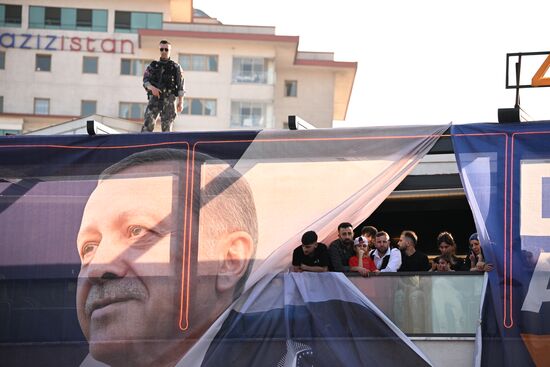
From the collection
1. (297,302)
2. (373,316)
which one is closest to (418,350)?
(373,316)

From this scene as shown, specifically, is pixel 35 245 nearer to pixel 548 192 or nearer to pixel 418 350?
pixel 418 350

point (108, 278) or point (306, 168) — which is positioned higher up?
point (306, 168)

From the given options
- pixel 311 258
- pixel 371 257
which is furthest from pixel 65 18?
pixel 311 258

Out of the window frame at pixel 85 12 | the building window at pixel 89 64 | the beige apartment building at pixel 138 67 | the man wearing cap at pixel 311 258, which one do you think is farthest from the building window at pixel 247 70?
the man wearing cap at pixel 311 258

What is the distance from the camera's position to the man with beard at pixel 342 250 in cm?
1099

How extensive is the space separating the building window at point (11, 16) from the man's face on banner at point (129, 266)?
55.8 m

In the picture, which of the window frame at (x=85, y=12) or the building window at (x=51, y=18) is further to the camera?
the building window at (x=51, y=18)

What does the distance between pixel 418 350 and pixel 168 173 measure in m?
3.14

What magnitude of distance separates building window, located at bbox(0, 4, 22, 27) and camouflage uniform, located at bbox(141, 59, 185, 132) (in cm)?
5342

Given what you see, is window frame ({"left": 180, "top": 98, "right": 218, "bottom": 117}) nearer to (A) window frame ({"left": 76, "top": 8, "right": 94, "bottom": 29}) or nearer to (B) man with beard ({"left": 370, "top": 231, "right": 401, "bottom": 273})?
(A) window frame ({"left": 76, "top": 8, "right": 94, "bottom": 29})

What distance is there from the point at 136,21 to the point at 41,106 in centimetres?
738

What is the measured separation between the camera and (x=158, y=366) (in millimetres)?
11180

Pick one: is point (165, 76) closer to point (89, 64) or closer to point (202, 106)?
point (202, 106)

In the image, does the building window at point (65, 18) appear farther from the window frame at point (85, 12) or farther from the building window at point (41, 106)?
the building window at point (41, 106)
